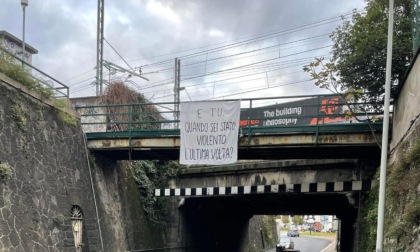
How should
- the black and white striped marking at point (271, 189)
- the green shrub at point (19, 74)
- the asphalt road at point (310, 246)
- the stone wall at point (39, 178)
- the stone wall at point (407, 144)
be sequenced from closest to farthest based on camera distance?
the stone wall at point (407, 144)
the stone wall at point (39, 178)
the green shrub at point (19, 74)
the black and white striped marking at point (271, 189)
the asphalt road at point (310, 246)

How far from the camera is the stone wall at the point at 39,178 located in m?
12.6

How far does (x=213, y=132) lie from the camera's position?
16016 mm

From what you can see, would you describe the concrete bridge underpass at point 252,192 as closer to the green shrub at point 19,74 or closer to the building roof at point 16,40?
the green shrub at point 19,74

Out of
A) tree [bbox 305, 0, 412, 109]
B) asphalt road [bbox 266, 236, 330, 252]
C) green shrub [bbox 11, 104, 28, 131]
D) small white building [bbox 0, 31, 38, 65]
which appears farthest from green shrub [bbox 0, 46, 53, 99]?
asphalt road [bbox 266, 236, 330, 252]

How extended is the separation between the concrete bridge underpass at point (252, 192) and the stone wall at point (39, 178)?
20.4 feet

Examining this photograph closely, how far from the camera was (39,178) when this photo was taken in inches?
559

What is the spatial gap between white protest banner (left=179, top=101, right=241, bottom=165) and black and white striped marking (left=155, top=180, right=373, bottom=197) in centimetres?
497

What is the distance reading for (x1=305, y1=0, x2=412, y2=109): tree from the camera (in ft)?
45.3

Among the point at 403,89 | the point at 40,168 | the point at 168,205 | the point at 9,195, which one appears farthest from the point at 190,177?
the point at 403,89

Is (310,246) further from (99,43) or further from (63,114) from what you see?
(63,114)

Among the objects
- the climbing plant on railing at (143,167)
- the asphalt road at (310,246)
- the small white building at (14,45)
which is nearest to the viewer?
the small white building at (14,45)

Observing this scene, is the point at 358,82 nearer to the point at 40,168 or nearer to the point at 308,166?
the point at 308,166

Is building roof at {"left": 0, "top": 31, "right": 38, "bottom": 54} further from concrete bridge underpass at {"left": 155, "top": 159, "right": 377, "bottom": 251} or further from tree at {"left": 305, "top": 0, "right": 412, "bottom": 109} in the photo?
tree at {"left": 305, "top": 0, "right": 412, "bottom": 109}

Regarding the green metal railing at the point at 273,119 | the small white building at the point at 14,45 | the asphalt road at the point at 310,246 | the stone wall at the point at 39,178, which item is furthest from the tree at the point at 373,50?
the asphalt road at the point at 310,246
